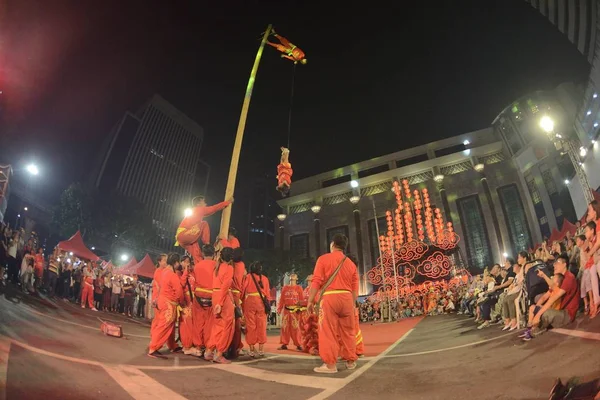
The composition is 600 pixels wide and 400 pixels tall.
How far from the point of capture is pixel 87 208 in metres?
21.4

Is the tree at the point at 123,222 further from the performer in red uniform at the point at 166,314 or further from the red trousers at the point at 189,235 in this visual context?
the performer in red uniform at the point at 166,314

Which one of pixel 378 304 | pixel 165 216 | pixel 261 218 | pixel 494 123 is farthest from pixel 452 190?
pixel 165 216

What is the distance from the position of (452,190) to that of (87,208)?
30.1 m

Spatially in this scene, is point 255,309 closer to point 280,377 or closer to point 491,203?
point 280,377

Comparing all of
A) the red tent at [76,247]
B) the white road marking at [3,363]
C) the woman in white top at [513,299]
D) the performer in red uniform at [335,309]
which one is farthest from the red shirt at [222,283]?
the red tent at [76,247]

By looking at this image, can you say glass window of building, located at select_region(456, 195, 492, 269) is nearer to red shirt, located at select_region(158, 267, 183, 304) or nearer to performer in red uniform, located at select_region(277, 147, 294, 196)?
performer in red uniform, located at select_region(277, 147, 294, 196)

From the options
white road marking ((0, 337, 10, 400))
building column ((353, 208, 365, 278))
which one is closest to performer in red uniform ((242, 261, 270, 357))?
white road marking ((0, 337, 10, 400))

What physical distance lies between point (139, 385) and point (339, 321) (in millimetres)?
2579

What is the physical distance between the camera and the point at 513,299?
23.0 feet

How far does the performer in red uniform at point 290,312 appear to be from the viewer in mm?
7773

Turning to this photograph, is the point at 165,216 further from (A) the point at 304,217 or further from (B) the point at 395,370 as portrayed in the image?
(B) the point at 395,370

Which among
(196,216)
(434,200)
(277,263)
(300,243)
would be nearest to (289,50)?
(196,216)

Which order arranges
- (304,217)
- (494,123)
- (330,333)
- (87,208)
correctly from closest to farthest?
1. (330,333)
2. (87,208)
3. (494,123)
4. (304,217)

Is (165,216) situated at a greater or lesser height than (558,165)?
greater
